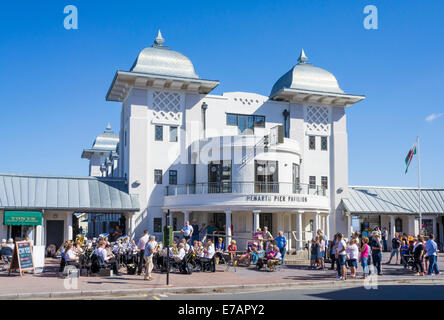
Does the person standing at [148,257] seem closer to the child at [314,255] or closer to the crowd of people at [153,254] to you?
the crowd of people at [153,254]

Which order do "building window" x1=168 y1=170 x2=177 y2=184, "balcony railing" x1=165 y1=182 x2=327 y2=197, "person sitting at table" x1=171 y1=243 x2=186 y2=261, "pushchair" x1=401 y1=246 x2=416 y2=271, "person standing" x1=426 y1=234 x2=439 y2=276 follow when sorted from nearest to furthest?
"person standing" x1=426 y1=234 x2=439 y2=276
"person sitting at table" x1=171 y1=243 x2=186 y2=261
"pushchair" x1=401 y1=246 x2=416 y2=271
"balcony railing" x1=165 y1=182 x2=327 y2=197
"building window" x1=168 y1=170 x2=177 y2=184

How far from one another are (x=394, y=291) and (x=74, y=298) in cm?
891

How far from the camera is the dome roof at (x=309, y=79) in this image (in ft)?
110

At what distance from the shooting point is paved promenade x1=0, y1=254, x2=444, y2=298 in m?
14.2

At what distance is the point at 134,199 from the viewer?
29484 mm

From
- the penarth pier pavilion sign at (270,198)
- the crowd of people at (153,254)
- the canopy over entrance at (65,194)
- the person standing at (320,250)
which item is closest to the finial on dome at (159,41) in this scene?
the canopy over entrance at (65,194)

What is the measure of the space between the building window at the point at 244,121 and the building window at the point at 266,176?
463 cm

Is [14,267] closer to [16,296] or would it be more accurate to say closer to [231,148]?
[16,296]

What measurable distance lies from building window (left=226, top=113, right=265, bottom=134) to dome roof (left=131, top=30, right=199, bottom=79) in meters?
3.52

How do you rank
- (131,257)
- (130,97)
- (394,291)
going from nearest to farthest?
(394,291), (131,257), (130,97)

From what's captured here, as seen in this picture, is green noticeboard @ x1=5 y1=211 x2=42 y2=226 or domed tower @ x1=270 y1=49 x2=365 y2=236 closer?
green noticeboard @ x1=5 y1=211 x2=42 y2=226

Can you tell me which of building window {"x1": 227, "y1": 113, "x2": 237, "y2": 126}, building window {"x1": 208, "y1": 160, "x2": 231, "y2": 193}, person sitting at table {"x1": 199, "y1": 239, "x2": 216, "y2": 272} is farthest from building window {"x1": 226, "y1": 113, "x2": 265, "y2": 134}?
person sitting at table {"x1": 199, "y1": 239, "x2": 216, "y2": 272}

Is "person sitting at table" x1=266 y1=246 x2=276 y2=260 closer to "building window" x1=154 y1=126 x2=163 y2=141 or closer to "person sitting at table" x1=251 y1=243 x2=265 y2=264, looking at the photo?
"person sitting at table" x1=251 y1=243 x2=265 y2=264

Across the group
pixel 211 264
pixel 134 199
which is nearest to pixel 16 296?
pixel 211 264
